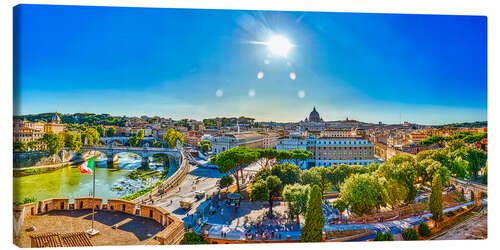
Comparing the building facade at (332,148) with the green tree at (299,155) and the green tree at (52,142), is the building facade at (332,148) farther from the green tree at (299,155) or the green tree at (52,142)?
the green tree at (52,142)

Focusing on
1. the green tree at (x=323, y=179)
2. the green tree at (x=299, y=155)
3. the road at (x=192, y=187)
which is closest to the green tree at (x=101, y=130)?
the road at (x=192, y=187)

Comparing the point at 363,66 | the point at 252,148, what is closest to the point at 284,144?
the point at 252,148

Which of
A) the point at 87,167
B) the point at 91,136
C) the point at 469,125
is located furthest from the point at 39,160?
the point at 469,125

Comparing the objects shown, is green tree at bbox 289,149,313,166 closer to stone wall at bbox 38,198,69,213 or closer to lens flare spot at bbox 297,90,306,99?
lens flare spot at bbox 297,90,306,99

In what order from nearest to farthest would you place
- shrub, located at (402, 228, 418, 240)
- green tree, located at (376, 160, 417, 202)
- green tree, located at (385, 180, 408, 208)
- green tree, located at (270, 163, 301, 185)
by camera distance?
1. shrub, located at (402, 228, 418, 240)
2. green tree, located at (385, 180, 408, 208)
3. green tree, located at (376, 160, 417, 202)
4. green tree, located at (270, 163, 301, 185)

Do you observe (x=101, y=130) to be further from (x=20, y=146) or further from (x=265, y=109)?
(x=265, y=109)

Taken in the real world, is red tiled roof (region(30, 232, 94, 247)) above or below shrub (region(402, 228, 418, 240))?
above

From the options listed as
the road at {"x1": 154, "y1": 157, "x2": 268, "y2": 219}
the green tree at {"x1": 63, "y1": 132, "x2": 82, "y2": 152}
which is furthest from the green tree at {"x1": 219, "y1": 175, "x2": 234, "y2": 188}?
the green tree at {"x1": 63, "y1": 132, "x2": 82, "y2": 152}
